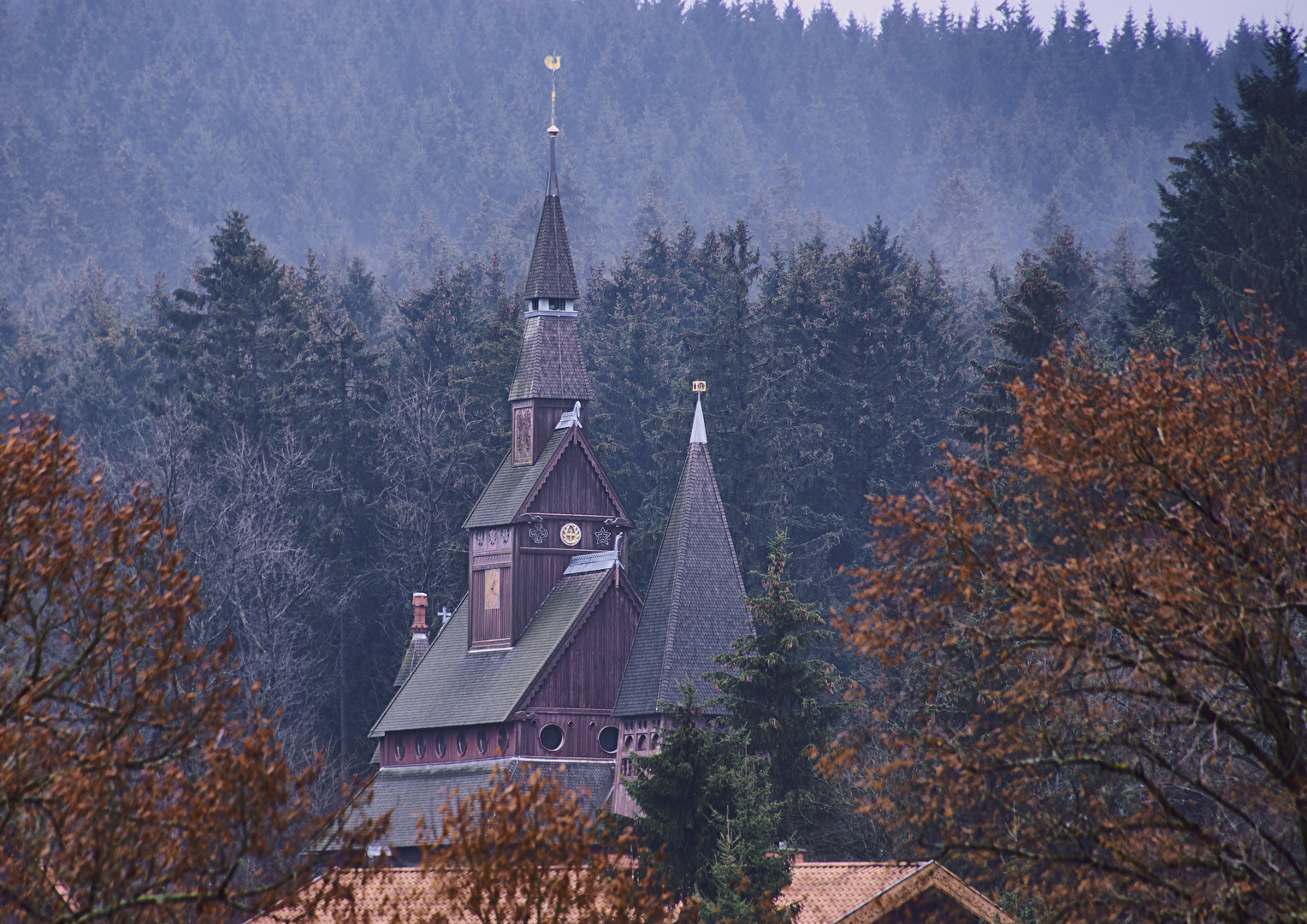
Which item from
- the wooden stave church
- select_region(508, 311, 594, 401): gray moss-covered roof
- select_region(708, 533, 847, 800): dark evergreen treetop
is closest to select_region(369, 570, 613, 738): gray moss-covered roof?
the wooden stave church

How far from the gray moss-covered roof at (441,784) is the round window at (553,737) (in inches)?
26.5

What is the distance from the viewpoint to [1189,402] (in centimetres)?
1998

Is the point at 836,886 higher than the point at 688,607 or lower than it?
lower

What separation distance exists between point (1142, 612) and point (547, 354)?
40099 millimetres

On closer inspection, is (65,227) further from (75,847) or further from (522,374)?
(75,847)

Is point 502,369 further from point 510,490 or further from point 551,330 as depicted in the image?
point 510,490

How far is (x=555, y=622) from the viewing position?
5403 centimetres

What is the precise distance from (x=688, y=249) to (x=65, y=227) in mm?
73042

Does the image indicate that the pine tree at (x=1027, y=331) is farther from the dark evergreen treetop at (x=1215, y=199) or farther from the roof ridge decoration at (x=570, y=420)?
the roof ridge decoration at (x=570, y=420)

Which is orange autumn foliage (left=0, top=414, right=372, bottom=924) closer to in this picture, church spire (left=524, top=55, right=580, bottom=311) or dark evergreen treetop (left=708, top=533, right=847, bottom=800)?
dark evergreen treetop (left=708, top=533, right=847, bottom=800)

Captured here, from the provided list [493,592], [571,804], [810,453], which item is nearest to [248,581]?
[493,592]

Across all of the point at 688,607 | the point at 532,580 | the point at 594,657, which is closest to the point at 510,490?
the point at 532,580

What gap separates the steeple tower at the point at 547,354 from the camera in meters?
57.8

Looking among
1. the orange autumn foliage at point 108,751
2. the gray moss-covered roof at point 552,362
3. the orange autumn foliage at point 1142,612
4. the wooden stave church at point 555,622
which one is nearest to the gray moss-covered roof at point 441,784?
the wooden stave church at point 555,622
